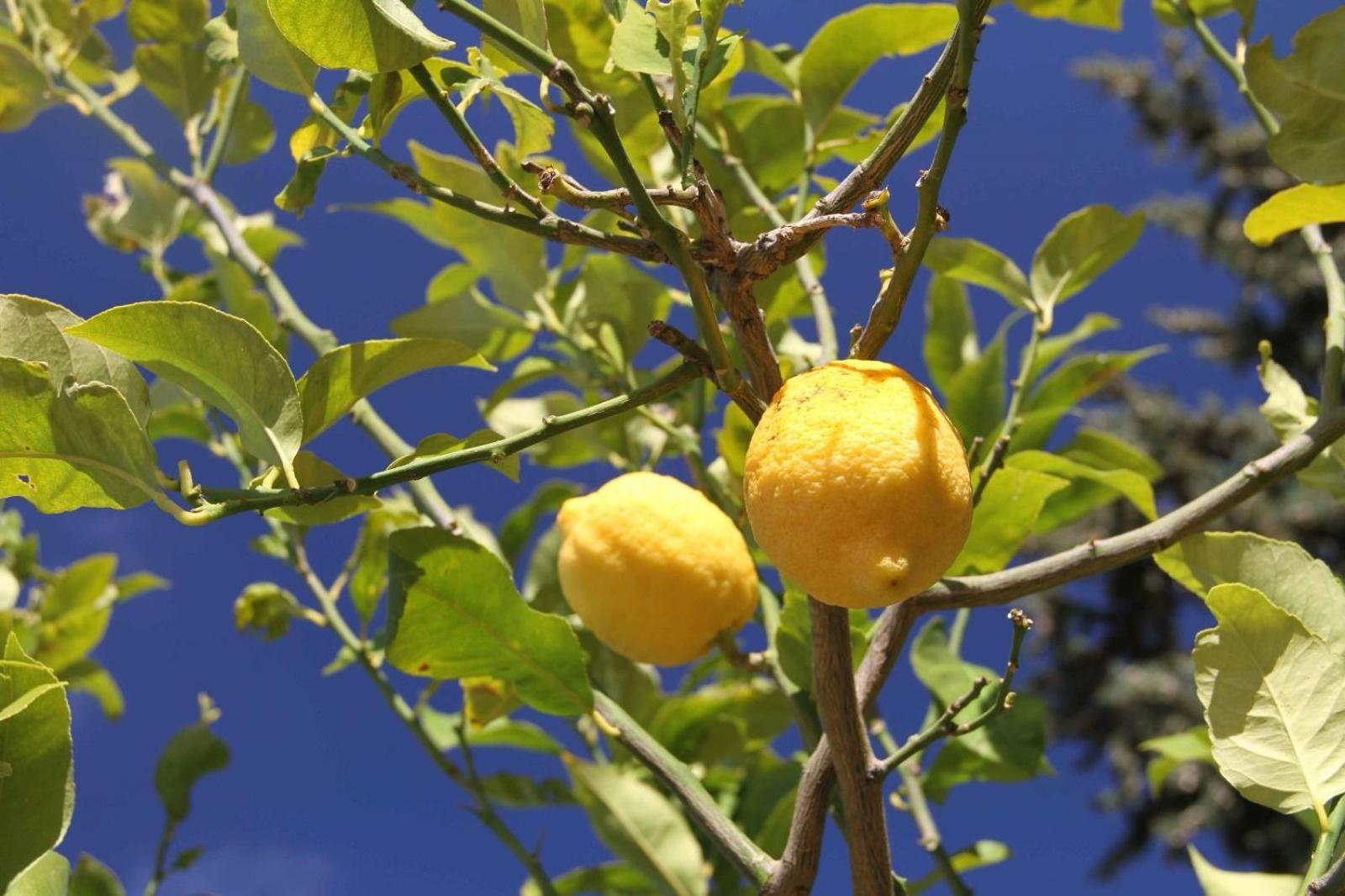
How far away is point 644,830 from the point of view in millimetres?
1091

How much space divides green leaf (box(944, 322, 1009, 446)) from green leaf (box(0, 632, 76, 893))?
2.79 ft

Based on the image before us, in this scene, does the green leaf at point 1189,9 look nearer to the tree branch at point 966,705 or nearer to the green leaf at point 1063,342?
the green leaf at point 1063,342

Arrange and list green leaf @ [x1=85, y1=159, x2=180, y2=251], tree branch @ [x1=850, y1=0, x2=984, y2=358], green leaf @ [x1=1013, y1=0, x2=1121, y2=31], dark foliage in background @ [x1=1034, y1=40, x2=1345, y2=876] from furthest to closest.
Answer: dark foliage in background @ [x1=1034, y1=40, x2=1345, y2=876] < green leaf @ [x1=85, y1=159, x2=180, y2=251] < green leaf @ [x1=1013, y1=0, x2=1121, y2=31] < tree branch @ [x1=850, y1=0, x2=984, y2=358]

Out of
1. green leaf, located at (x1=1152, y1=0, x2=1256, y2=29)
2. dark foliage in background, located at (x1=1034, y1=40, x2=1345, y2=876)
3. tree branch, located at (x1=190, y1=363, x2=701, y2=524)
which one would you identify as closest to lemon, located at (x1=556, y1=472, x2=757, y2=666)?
tree branch, located at (x1=190, y1=363, x2=701, y2=524)

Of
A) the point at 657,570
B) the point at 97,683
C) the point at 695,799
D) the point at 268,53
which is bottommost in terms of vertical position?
the point at 97,683

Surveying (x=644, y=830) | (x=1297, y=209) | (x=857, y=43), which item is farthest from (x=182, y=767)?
(x=1297, y=209)

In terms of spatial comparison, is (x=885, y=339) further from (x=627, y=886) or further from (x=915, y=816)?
(x=627, y=886)

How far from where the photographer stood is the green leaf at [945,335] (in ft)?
4.40

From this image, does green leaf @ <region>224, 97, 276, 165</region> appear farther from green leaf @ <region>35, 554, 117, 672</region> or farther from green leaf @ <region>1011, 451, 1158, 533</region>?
green leaf @ <region>1011, 451, 1158, 533</region>

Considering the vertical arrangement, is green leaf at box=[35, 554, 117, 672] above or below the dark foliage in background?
above

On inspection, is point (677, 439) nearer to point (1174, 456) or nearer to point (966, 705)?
point (966, 705)

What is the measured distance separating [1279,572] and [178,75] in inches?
50.4

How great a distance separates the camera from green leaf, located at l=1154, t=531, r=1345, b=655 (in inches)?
32.3

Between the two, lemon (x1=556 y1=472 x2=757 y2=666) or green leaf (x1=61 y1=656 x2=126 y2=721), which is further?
green leaf (x1=61 y1=656 x2=126 y2=721)
